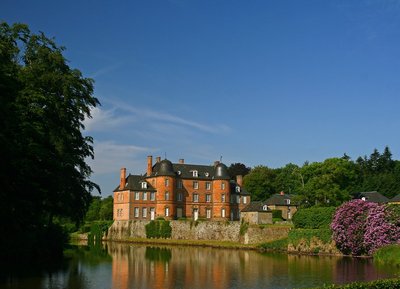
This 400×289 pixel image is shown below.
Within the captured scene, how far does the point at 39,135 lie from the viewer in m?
19.9

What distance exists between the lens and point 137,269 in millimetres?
25859

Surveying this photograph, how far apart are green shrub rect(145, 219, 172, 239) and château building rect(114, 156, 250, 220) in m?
3.82

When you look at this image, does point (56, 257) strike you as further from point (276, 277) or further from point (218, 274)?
point (276, 277)

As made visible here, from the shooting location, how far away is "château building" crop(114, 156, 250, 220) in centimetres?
5750

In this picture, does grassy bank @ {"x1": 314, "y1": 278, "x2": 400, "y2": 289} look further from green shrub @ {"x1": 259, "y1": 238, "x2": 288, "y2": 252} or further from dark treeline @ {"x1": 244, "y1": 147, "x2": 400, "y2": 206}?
dark treeline @ {"x1": 244, "y1": 147, "x2": 400, "y2": 206}

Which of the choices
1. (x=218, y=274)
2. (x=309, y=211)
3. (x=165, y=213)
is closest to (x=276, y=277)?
(x=218, y=274)

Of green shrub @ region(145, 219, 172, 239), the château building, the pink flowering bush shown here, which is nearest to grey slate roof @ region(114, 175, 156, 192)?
the château building

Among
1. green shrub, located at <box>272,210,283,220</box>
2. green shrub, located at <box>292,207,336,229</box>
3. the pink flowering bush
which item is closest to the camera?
the pink flowering bush

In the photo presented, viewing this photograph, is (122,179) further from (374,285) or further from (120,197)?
(374,285)

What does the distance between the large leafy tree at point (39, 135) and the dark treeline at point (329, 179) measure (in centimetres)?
2801

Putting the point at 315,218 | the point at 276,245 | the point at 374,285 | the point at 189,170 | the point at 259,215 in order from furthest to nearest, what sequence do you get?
the point at 189,170 → the point at 259,215 → the point at 276,245 → the point at 315,218 → the point at 374,285

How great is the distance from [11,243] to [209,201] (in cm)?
Result: 3820

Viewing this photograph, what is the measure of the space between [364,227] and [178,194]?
27891mm

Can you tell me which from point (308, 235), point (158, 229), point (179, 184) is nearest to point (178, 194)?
point (179, 184)
